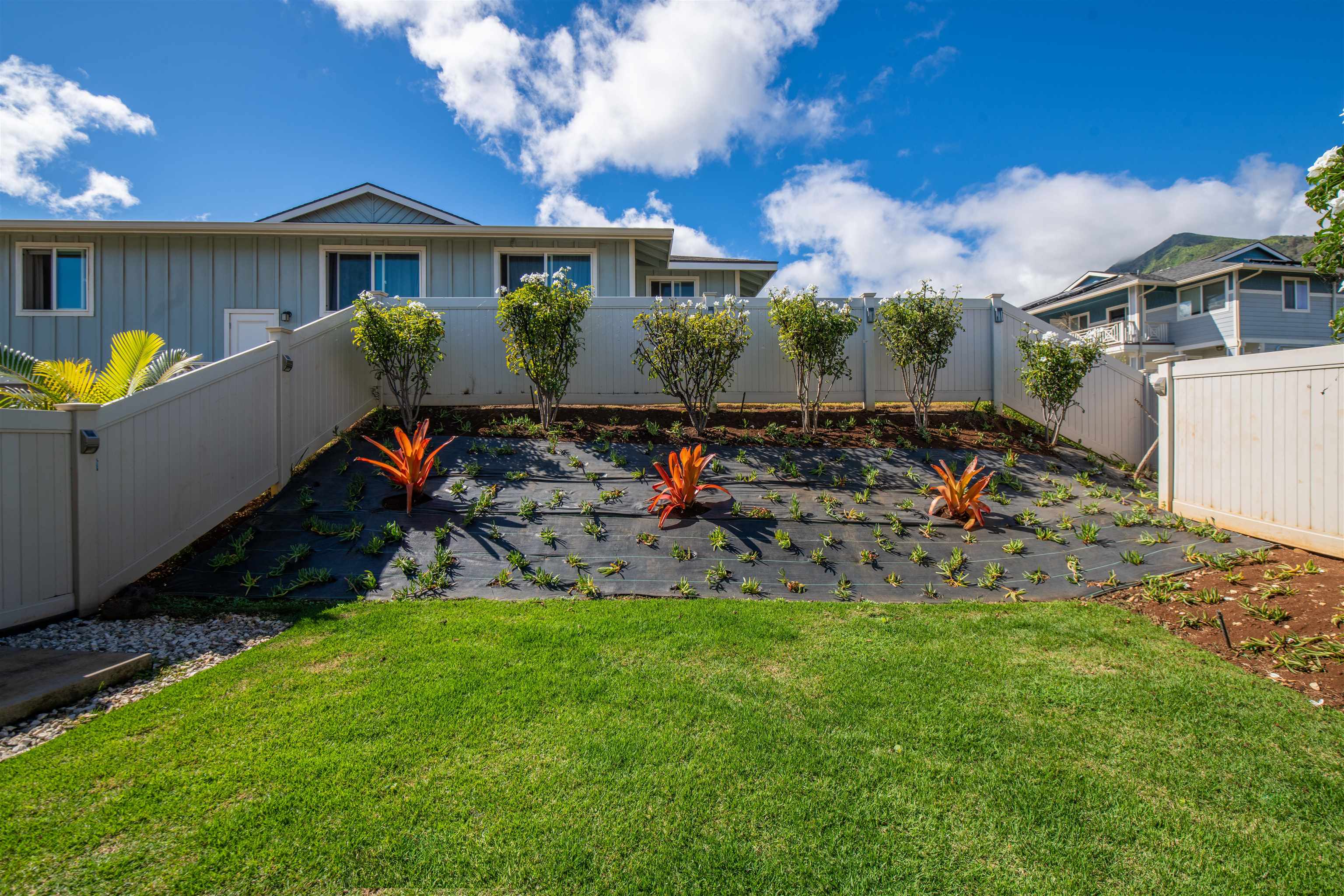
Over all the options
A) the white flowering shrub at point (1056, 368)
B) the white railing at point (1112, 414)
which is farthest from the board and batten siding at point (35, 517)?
the white railing at point (1112, 414)

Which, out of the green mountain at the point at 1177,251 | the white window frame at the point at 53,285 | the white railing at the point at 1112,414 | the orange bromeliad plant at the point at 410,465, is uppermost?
the green mountain at the point at 1177,251

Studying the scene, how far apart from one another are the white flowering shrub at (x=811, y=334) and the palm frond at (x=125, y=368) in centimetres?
778

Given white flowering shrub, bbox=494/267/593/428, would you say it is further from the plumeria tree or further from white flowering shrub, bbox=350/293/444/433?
the plumeria tree

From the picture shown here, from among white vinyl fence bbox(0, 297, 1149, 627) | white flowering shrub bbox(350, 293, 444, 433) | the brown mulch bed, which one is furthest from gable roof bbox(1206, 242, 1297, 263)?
white flowering shrub bbox(350, 293, 444, 433)

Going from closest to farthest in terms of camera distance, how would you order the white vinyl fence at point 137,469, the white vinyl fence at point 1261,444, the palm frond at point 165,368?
the white vinyl fence at point 137,469 → the white vinyl fence at point 1261,444 → the palm frond at point 165,368

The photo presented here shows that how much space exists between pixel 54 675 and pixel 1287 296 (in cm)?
3013

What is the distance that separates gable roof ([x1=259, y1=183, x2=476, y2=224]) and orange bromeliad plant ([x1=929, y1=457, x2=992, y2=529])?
444 inches

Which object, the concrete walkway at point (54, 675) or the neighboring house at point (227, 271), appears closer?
the concrete walkway at point (54, 675)

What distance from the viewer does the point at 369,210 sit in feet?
43.0

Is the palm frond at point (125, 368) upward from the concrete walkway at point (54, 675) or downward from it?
upward

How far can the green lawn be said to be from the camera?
6.35ft

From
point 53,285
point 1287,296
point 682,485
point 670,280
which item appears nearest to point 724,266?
point 670,280

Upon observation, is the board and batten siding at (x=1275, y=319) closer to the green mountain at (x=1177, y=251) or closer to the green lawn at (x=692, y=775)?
the green lawn at (x=692, y=775)

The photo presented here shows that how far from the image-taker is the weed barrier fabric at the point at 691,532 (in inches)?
191
